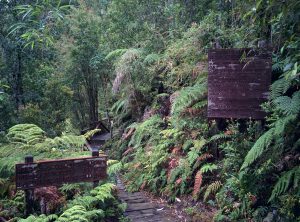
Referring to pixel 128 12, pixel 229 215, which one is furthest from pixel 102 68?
pixel 229 215

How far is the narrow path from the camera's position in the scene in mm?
6555

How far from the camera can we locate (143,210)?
712 centimetres

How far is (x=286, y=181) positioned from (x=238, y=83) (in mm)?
1956

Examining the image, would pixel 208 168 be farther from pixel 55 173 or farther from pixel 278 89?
pixel 55 173

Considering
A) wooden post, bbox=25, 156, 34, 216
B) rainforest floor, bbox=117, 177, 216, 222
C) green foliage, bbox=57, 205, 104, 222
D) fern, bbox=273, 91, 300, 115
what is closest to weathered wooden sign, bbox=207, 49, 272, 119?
fern, bbox=273, 91, 300, 115

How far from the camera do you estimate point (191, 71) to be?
28.5ft

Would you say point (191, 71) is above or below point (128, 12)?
below

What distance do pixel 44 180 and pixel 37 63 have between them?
593 cm

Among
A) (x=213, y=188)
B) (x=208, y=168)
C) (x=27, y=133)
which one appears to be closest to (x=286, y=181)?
(x=213, y=188)

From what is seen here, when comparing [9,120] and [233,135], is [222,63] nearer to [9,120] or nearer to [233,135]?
[233,135]

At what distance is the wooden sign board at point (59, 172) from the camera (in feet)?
17.8

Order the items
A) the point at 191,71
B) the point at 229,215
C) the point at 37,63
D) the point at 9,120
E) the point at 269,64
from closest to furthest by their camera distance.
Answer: the point at 229,215
the point at 269,64
the point at 191,71
the point at 9,120
the point at 37,63

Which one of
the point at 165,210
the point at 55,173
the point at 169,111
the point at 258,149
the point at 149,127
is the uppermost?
the point at 169,111

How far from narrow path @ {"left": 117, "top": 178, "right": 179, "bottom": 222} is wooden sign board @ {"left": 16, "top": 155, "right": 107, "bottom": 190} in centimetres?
116
